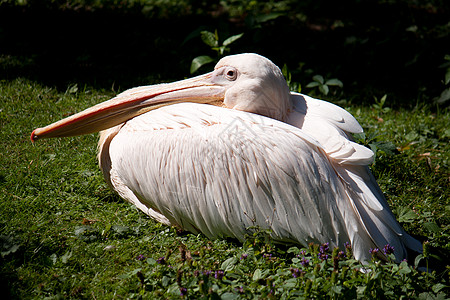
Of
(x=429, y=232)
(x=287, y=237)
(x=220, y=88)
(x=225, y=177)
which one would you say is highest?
(x=220, y=88)

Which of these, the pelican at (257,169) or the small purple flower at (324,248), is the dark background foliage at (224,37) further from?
the small purple flower at (324,248)

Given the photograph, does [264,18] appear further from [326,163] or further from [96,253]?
[96,253]

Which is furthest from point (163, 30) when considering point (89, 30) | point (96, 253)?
point (96, 253)

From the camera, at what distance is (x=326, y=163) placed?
2.98m

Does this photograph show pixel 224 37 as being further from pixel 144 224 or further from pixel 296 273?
pixel 296 273

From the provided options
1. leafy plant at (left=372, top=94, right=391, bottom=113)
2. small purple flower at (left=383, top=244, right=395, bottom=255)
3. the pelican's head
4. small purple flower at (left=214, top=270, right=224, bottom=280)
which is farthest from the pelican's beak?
leafy plant at (left=372, top=94, right=391, bottom=113)

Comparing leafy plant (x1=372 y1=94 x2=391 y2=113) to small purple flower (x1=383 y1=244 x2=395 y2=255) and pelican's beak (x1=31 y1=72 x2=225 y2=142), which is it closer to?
pelican's beak (x1=31 y1=72 x2=225 y2=142)

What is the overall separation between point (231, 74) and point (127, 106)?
2.76 feet

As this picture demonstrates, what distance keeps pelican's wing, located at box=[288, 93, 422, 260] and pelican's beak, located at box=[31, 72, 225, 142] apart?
0.84 meters

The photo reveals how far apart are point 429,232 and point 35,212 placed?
2954mm

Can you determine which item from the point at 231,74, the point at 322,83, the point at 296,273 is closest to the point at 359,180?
the point at 296,273

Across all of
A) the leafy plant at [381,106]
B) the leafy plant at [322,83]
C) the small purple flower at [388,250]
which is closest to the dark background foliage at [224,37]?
the leafy plant at [381,106]

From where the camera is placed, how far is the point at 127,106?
12.0ft

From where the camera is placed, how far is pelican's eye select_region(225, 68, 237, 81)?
11.8ft
